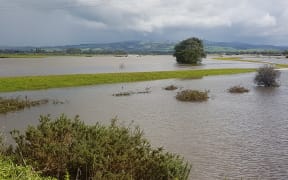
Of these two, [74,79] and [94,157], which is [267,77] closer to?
[74,79]

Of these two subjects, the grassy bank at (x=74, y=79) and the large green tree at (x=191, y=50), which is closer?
the grassy bank at (x=74, y=79)

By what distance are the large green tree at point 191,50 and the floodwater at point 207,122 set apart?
74087mm

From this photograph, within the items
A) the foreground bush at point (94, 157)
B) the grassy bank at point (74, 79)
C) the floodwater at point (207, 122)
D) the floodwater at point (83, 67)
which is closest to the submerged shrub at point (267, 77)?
the floodwater at point (207, 122)

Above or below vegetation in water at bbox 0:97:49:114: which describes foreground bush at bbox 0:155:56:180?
above

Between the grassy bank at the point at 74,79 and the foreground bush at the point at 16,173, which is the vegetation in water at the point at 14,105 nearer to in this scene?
the grassy bank at the point at 74,79

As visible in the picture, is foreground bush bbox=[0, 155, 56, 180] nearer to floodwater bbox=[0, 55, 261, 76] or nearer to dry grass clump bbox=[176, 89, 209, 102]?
dry grass clump bbox=[176, 89, 209, 102]

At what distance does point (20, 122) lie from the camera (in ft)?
94.7

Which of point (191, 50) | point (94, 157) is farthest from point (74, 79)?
point (191, 50)

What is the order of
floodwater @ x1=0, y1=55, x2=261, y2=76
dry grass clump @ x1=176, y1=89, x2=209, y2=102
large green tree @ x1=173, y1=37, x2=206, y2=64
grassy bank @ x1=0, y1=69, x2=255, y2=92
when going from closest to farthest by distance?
dry grass clump @ x1=176, y1=89, x2=209, y2=102 → grassy bank @ x1=0, y1=69, x2=255, y2=92 → floodwater @ x1=0, y1=55, x2=261, y2=76 → large green tree @ x1=173, y1=37, x2=206, y2=64

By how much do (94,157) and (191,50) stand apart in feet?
377

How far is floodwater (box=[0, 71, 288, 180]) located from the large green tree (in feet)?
243

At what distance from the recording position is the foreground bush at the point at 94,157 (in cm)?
1130

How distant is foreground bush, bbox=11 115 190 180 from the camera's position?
11.3m

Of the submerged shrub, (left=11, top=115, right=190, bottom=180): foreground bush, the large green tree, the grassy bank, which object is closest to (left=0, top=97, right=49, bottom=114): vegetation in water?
the grassy bank
